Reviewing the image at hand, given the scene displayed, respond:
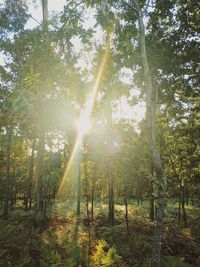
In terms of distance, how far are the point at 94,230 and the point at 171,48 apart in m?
11.3

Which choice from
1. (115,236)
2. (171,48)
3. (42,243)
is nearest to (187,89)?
(171,48)

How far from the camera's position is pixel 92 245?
1287 cm

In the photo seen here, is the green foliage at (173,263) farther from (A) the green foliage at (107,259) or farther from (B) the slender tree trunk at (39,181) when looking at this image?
(B) the slender tree trunk at (39,181)

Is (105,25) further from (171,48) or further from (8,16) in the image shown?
(8,16)

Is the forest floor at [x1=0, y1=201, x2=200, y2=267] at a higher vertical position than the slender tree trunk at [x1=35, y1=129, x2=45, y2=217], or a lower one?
lower

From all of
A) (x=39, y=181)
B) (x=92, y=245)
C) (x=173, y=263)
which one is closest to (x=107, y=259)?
(x=173, y=263)

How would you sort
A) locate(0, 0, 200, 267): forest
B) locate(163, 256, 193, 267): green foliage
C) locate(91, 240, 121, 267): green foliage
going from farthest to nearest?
locate(91, 240, 121, 267): green foliage → locate(163, 256, 193, 267): green foliage → locate(0, 0, 200, 267): forest

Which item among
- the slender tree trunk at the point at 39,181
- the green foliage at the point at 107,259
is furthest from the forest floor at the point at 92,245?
the slender tree trunk at the point at 39,181

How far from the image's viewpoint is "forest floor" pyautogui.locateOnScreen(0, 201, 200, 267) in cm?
990

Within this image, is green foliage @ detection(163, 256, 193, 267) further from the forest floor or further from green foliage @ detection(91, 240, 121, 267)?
green foliage @ detection(91, 240, 121, 267)

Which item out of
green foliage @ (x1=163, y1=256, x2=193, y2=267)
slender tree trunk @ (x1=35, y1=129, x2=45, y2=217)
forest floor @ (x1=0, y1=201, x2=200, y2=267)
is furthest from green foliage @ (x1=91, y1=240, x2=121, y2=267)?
slender tree trunk @ (x1=35, y1=129, x2=45, y2=217)

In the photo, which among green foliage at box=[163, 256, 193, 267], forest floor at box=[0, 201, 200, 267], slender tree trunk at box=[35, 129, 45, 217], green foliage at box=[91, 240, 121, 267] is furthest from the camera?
slender tree trunk at box=[35, 129, 45, 217]

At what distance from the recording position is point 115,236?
47.6 ft

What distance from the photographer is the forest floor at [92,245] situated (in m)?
9.90
